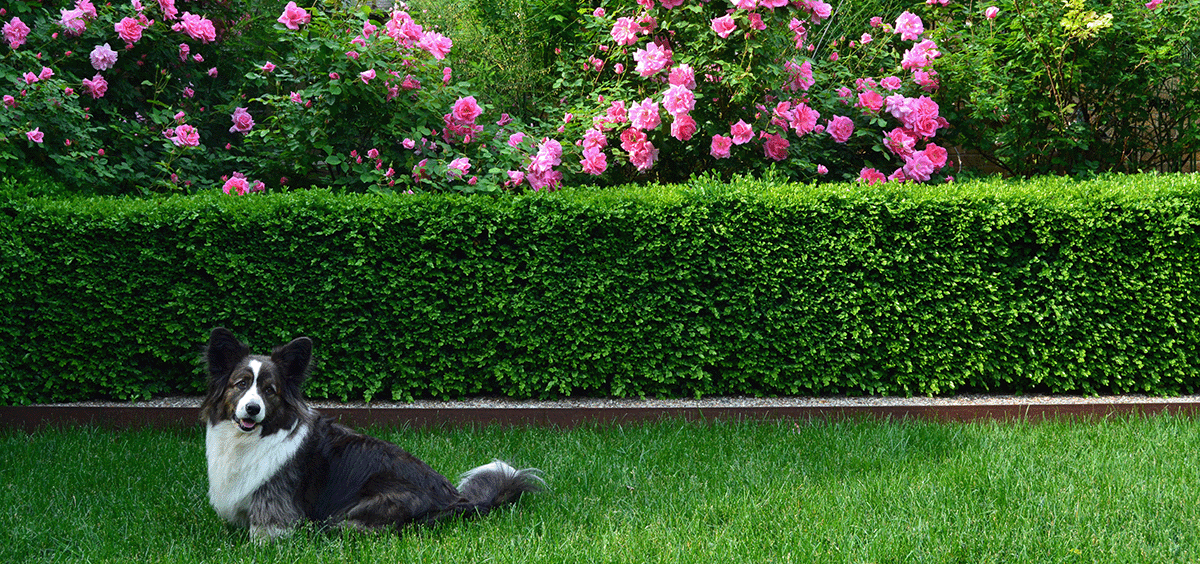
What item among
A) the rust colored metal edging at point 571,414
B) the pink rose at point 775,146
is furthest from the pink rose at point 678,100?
the rust colored metal edging at point 571,414

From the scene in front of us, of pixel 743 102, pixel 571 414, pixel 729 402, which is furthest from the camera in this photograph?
pixel 743 102

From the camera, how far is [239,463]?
3432 millimetres

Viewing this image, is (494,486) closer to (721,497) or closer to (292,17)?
(721,497)

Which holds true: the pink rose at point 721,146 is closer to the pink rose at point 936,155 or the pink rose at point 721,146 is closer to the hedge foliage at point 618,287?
the hedge foliage at point 618,287

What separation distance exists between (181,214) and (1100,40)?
632cm

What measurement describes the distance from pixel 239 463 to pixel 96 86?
4148 mm

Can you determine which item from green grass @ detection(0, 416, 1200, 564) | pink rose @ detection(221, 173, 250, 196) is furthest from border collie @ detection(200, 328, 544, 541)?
pink rose @ detection(221, 173, 250, 196)

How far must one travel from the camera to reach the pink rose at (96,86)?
6.32 metres

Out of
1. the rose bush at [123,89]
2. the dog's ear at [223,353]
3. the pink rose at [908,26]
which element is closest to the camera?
the dog's ear at [223,353]

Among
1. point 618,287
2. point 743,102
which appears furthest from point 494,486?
point 743,102

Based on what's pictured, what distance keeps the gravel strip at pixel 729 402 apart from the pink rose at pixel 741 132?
1.85 meters

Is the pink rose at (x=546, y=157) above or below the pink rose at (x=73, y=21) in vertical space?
below

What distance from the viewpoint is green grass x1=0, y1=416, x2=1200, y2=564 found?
3.28 m

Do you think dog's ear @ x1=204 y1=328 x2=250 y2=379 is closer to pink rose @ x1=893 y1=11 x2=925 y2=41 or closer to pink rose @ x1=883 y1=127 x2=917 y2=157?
pink rose @ x1=883 y1=127 x2=917 y2=157
